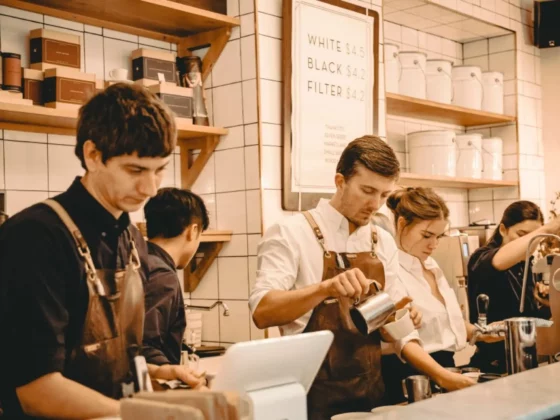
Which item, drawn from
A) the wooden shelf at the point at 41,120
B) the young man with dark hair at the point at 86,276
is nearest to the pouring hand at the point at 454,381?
the young man with dark hair at the point at 86,276

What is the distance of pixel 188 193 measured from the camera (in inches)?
108

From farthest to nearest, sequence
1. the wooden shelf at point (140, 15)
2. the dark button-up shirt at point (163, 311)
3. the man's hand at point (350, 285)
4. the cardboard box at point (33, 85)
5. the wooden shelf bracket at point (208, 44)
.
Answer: the wooden shelf bracket at point (208, 44), the wooden shelf at point (140, 15), the cardboard box at point (33, 85), the dark button-up shirt at point (163, 311), the man's hand at point (350, 285)

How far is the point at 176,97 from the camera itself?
3.22m

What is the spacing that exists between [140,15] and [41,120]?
26.3 inches

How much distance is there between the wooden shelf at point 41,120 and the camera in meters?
2.65

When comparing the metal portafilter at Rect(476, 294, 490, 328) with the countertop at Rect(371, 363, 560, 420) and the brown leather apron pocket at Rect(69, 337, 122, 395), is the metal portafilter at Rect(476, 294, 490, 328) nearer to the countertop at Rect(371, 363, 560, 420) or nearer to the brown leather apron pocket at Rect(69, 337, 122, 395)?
the countertop at Rect(371, 363, 560, 420)

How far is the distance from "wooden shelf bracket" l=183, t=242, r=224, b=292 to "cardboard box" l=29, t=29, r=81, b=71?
1.03 m

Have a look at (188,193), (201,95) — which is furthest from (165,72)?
(188,193)

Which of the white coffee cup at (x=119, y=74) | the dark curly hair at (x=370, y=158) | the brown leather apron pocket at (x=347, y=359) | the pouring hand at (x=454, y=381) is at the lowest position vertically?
the pouring hand at (x=454, y=381)

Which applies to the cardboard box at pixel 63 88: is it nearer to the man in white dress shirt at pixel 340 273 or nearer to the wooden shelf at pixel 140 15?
the wooden shelf at pixel 140 15

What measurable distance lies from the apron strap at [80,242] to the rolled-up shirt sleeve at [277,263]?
786 mm

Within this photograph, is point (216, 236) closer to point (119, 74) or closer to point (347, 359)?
point (119, 74)

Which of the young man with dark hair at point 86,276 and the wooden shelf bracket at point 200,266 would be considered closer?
the young man with dark hair at point 86,276

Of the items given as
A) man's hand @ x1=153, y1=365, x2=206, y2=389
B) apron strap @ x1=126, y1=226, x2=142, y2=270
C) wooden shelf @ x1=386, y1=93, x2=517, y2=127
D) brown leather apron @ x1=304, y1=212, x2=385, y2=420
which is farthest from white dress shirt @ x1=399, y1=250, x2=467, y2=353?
wooden shelf @ x1=386, y1=93, x2=517, y2=127
